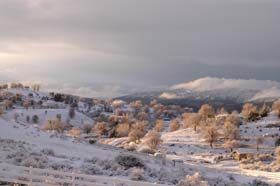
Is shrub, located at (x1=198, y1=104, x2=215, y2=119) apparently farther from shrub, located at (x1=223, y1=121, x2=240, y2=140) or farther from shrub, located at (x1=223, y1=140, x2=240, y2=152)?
shrub, located at (x1=223, y1=140, x2=240, y2=152)

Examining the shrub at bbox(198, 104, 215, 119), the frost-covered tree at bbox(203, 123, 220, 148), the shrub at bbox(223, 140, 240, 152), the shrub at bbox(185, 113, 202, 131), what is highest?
the shrub at bbox(198, 104, 215, 119)

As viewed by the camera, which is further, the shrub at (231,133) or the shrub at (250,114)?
the shrub at (250,114)

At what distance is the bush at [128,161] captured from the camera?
3403cm

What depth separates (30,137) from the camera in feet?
190

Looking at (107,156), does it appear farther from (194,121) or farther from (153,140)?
(194,121)

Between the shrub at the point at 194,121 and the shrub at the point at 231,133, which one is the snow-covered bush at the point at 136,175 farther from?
the shrub at the point at 194,121

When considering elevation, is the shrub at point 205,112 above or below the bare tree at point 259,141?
above

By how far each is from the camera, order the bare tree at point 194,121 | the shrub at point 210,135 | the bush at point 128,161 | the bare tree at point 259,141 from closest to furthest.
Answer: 1. the bush at point 128,161
2. the bare tree at point 259,141
3. the shrub at point 210,135
4. the bare tree at point 194,121

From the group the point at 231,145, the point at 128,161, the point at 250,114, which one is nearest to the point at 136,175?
the point at 128,161

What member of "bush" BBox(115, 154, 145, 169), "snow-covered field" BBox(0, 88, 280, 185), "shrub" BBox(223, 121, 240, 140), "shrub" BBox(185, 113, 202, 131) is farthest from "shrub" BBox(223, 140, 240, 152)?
"bush" BBox(115, 154, 145, 169)

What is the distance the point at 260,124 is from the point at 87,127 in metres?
61.9

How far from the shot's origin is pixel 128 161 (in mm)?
34719

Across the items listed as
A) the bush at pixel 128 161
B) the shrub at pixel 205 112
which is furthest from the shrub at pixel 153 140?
the bush at pixel 128 161

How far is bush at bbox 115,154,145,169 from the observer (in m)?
34.0
